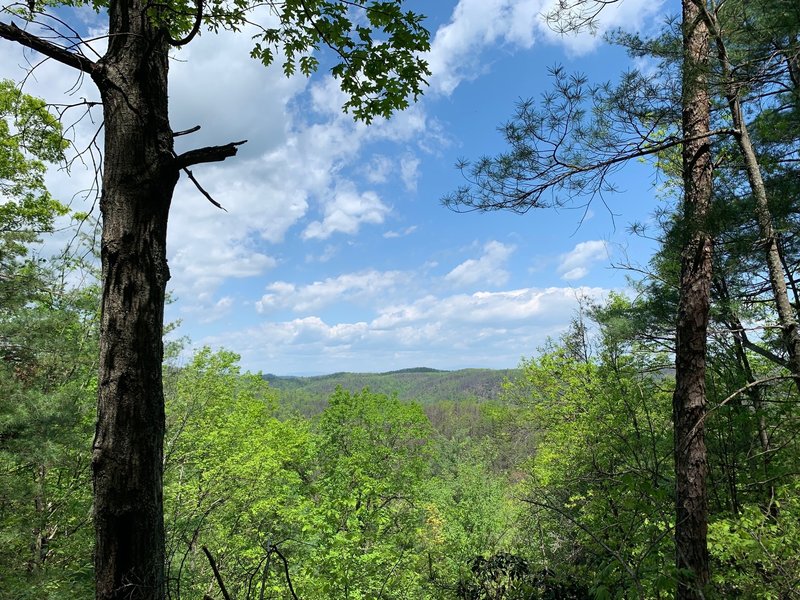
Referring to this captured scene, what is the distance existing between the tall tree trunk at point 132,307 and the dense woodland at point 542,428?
0.75 ft

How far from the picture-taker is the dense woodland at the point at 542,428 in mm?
3336

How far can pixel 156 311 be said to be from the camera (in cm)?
174

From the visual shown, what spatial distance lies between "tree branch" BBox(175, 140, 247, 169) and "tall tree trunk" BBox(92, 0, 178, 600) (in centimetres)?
6

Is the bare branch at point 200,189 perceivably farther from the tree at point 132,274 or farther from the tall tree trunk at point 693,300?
the tall tree trunk at point 693,300

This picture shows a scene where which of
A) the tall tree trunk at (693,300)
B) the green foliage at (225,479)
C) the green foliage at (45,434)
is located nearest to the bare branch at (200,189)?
the tall tree trunk at (693,300)

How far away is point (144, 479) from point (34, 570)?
939 centimetres

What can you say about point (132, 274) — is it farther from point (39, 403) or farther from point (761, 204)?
point (39, 403)

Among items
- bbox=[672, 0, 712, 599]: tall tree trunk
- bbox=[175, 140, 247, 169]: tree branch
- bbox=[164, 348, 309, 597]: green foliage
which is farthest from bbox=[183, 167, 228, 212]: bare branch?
bbox=[164, 348, 309, 597]: green foliage

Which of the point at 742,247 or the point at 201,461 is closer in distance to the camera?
Result: the point at 742,247

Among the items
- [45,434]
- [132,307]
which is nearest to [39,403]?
[45,434]

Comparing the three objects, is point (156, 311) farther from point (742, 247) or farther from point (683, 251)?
point (742, 247)

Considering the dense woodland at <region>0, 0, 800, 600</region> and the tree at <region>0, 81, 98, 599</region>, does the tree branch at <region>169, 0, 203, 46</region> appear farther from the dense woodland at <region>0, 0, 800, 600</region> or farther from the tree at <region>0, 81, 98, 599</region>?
the tree at <region>0, 81, 98, 599</region>

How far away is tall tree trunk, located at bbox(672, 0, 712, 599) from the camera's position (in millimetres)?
3301

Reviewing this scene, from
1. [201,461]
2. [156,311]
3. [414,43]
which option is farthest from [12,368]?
[414,43]
